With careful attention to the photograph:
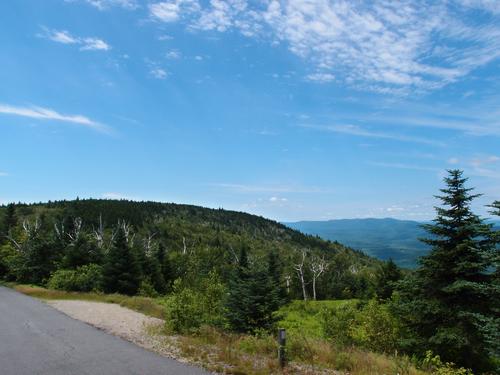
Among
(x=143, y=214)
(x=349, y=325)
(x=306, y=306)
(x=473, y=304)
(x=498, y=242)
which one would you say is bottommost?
(x=306, y=306)

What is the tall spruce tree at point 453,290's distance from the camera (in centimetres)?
1541

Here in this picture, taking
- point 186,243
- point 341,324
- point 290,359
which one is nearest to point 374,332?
point 341,324

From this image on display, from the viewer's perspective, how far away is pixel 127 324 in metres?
16.3

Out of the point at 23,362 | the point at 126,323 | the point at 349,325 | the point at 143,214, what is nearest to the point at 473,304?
the point at 349,325

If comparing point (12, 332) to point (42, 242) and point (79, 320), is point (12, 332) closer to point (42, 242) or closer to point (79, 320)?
point (79, 320)

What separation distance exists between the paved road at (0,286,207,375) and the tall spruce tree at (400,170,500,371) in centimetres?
1097

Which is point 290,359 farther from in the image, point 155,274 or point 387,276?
point 387,276

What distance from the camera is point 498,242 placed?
15562 millimetres

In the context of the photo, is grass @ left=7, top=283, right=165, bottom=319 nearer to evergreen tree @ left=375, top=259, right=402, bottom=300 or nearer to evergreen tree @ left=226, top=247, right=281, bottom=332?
evergreen tree @ left=226, top=247, right=281, bottom=332

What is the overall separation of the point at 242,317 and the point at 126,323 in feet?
16.8

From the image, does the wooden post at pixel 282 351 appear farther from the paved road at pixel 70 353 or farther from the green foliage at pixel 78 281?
the green foliage at pixel 78 281

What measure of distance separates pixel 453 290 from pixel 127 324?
13.4 metres

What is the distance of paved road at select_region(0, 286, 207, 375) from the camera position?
32.1 feet

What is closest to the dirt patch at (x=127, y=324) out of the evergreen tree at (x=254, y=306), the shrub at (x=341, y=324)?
the evergreen tree at (x=254, y=306)
